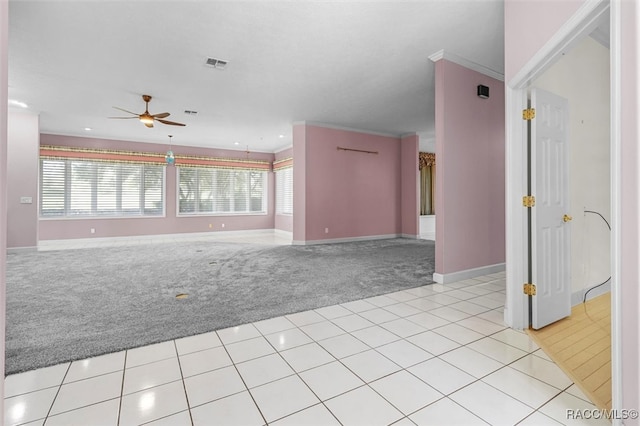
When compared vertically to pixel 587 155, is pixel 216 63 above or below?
above

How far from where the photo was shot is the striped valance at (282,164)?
884cm

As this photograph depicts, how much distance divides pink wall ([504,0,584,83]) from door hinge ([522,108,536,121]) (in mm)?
313

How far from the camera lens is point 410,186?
8156mm

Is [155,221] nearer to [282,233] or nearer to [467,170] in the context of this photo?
[282,233]

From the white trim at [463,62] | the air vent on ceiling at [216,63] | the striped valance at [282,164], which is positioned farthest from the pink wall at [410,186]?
the air vent on ceiling at [216,63]

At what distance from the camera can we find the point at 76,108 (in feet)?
18.9

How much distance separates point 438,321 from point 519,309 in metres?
0.65

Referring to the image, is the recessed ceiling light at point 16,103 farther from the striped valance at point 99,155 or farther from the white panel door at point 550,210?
the white panel door at point 550,210

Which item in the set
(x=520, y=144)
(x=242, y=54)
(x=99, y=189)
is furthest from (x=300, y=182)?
(x=99, y=189)

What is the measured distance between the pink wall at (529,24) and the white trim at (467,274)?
231 centimetres

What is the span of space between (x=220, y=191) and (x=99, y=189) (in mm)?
3117

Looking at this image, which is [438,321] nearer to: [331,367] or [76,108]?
[331,367]

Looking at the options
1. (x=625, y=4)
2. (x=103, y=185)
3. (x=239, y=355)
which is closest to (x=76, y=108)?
(x=103, y=185)

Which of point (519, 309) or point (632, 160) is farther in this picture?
point (519, 309)
